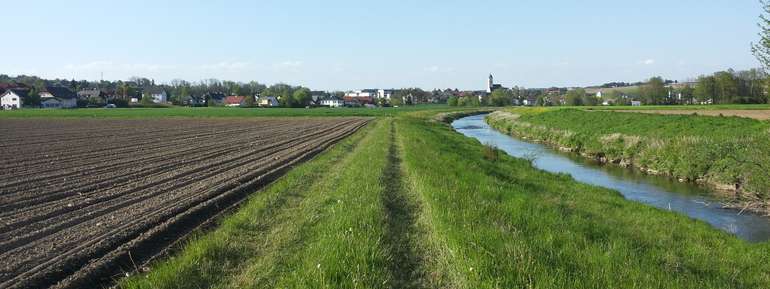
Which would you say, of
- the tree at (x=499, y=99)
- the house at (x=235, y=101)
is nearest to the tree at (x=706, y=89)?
the tree at (x=499, y=99)

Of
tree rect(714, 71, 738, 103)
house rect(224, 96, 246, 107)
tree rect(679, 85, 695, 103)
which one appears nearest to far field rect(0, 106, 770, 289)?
tree rect(714, 71, 738, 103)

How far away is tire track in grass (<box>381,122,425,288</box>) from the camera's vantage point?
272 inches

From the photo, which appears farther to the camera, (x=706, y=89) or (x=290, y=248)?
(x=706, y=89)

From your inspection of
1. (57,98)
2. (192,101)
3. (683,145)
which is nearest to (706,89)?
(683,145)

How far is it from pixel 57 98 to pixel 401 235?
516 feet

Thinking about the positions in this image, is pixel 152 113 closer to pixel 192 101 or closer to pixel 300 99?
pixel 300 99

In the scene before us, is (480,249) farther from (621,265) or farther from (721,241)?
(721,241)

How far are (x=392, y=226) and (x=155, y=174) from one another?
1029cm

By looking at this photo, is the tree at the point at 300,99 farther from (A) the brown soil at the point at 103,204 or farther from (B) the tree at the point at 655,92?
(A) the brown soil at the point at 103,204

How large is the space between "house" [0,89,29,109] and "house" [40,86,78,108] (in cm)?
434

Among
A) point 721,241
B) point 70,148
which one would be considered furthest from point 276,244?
point 70,148

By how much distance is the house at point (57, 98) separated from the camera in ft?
449

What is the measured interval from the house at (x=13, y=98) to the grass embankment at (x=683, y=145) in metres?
133

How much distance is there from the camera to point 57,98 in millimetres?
140625
